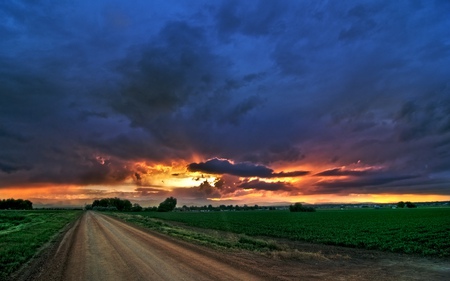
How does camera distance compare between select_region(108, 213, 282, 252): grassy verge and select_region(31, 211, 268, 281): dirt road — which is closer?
select_region(31, 211, 268, 281): dirt road

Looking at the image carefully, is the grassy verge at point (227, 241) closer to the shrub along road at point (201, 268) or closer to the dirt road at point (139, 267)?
the shrub along road at point (201, 268)

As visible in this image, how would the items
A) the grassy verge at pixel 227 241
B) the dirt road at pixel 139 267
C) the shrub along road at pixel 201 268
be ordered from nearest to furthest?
the dirt road at pixel 139 267 < the shrub along road at pixel 201 268 < the grassy verge at pixel 227 241

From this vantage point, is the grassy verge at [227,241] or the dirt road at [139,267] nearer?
the dirt road at [139,267]

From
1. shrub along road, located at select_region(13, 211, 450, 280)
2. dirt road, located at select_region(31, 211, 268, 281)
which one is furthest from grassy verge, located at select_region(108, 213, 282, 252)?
dirt road, located at select_region(31, 211, 268, 281)

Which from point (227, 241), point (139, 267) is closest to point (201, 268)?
point (139, 267)

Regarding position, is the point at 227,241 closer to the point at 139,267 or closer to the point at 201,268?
the point at 201,268

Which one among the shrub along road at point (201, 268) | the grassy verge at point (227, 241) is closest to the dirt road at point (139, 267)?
the shrub along road at point (201, 268)

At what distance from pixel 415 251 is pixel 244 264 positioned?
1869 centimetres

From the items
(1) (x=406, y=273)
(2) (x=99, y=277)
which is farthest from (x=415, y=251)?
(2) (x=99, y=277)

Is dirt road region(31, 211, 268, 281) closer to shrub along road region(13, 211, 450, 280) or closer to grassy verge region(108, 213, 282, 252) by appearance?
shrub along road region(13, 211, 450, 280)

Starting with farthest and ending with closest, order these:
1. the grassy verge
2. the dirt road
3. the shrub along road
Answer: the grassy verge, the shrub along road, the dirt road

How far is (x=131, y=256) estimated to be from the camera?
18.5m

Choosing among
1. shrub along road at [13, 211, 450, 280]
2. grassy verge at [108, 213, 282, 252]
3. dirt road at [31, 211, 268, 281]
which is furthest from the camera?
grassy verge at [108, 213, 282, 252]

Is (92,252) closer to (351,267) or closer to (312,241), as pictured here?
(351,267)
